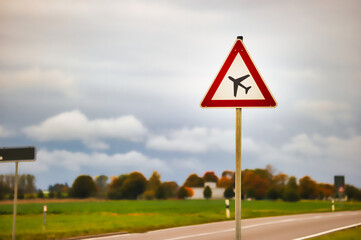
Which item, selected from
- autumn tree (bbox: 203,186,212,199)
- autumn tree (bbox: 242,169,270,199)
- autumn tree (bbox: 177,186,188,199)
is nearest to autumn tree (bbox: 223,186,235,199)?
autumn tree (bbox: 242,169,270,199)

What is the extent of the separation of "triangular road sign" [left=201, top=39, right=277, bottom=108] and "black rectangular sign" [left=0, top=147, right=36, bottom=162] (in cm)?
857

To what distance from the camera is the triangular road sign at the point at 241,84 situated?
189 inches

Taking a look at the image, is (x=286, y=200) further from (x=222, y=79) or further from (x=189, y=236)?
(x=222, y=79)

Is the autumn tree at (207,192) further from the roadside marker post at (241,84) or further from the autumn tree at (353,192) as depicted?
the roadside marker post at (241,84)

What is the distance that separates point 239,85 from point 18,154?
9102 mm

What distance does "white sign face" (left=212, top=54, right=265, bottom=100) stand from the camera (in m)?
4.80

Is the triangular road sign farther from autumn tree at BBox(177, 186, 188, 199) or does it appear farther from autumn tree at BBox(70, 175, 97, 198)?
autumn tree at BBox(177, 186, 188, 199)

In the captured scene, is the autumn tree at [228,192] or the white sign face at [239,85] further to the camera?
the autumn tree at [228,192]

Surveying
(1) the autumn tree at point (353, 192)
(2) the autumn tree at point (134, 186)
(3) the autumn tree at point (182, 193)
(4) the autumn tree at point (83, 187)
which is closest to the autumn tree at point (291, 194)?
(1) the autumn tree at point (353, 192)

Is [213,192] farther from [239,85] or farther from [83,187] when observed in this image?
[239,85]

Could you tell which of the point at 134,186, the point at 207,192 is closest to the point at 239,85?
the point at 134,186

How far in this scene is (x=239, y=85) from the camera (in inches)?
190

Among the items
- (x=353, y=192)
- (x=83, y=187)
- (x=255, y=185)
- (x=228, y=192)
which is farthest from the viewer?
(x=228, y=192)

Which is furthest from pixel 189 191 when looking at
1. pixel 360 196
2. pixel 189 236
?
pixel 189 236
